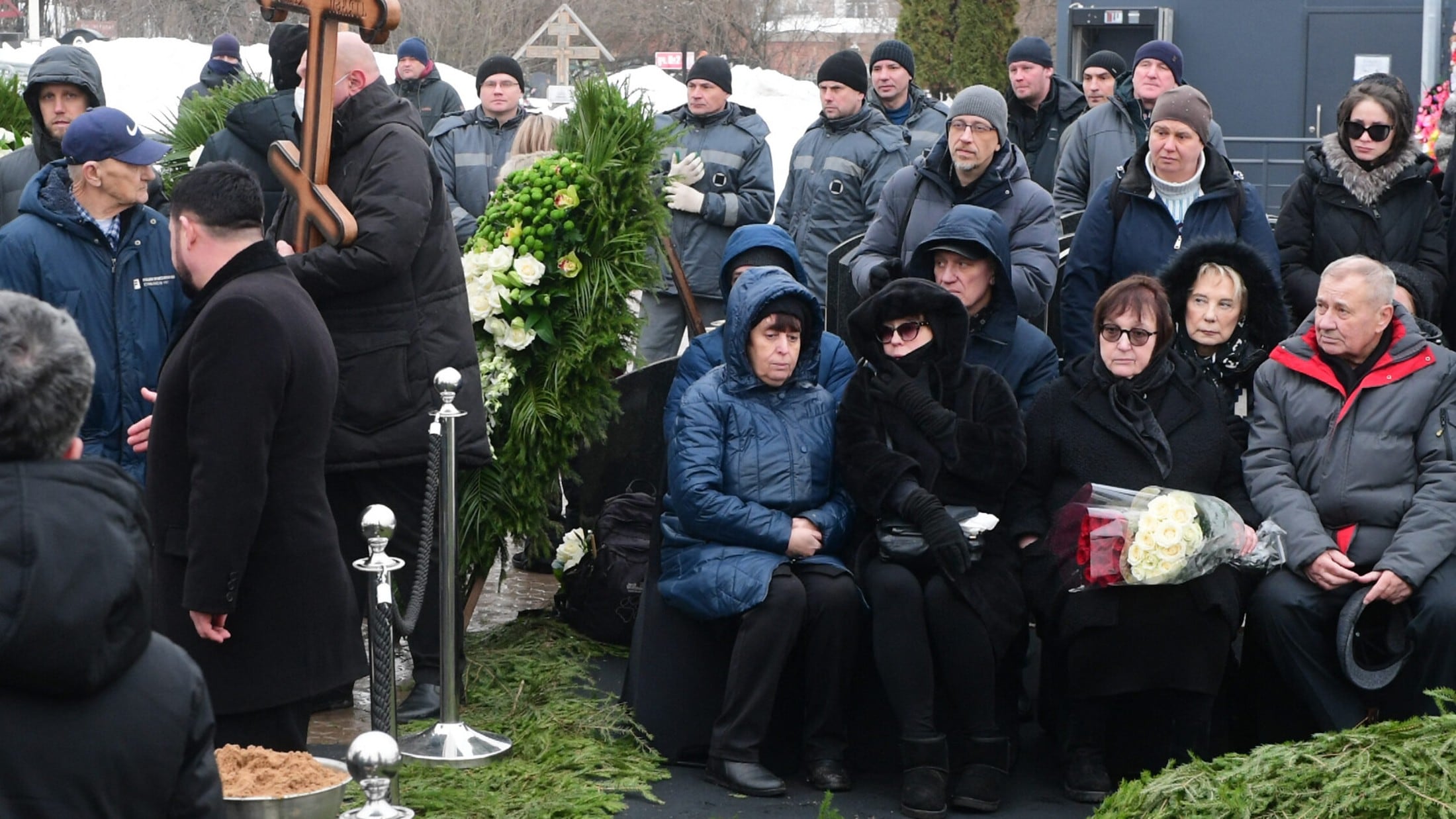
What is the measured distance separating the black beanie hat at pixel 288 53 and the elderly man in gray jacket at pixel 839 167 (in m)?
2.67

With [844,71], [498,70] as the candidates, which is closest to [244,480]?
[844,71]

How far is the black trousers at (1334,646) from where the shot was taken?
4910 mm

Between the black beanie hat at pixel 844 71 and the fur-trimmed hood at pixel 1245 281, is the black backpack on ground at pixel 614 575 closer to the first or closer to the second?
the fur-trimmed hood at pixel 1245 281

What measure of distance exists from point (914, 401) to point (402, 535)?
1642 millimetres

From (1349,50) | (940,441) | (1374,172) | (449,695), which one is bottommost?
(449,695)

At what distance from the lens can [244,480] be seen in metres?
3.83

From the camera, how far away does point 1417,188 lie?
20.3ft

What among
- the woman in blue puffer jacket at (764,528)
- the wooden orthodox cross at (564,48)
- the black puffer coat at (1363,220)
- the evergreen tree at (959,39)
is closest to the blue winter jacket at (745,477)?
the woman in blue puffer jacket at (764,528)

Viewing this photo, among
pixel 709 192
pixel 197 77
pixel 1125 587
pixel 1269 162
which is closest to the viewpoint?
pixel 1125 587

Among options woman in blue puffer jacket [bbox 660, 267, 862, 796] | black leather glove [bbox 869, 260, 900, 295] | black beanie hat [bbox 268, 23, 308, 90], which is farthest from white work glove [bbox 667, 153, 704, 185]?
woman in blue puffer jacket [bbox 660, 267, 862, 796]

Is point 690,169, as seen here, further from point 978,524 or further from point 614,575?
point 978,524

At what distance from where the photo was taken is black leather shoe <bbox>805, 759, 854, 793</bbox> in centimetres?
509

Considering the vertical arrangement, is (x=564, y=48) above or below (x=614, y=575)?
above

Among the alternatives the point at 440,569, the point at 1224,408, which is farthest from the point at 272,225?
the point at 1224,408
